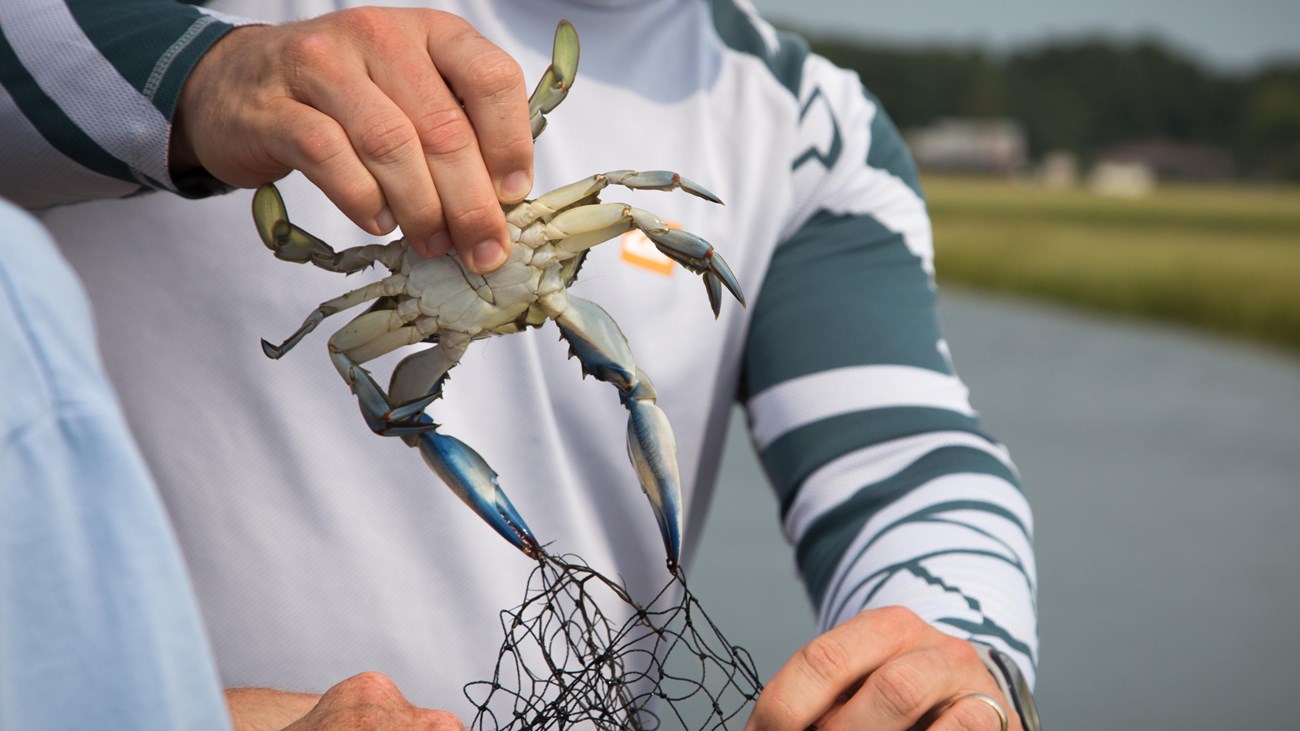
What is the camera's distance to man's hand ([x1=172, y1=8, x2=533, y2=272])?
56 cm

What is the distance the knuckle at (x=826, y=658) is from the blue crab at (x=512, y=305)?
11 centimetres

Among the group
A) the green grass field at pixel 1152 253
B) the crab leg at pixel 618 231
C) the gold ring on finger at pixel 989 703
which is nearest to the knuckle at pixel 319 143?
the crab leg at pixel 618 231

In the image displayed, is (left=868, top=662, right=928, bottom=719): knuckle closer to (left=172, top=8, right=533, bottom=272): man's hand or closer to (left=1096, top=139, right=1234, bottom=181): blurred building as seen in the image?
(left=172, top=8, right=533, bottom=272): man's hand

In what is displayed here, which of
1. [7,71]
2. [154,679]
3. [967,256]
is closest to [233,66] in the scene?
[7,71]

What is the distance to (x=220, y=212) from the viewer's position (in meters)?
0.84

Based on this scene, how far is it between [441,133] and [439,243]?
0.18ft

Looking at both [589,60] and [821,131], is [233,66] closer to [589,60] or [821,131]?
[589,60]

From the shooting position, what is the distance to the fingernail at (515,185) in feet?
1.92

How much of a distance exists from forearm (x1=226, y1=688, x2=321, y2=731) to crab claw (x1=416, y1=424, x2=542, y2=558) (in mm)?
142

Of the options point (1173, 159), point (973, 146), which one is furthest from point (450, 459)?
point (1173, 159)

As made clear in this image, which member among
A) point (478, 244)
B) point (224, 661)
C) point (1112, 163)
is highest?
point (478, 244)

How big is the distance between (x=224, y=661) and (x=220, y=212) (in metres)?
0.32

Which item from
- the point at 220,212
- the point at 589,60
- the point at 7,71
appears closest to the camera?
the point at 7,71

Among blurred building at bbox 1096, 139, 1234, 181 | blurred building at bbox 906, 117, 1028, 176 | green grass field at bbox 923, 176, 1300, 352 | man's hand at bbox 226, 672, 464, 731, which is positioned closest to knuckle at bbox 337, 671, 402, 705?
man's hand at bbox 226, 672, 464, 731
